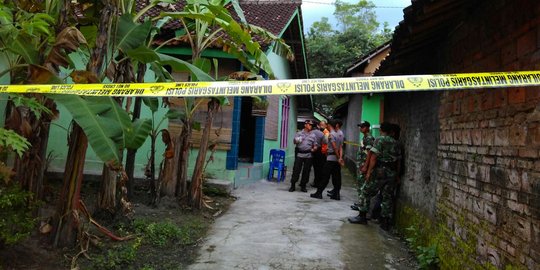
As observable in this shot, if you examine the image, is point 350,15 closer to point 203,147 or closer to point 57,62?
point 203,147

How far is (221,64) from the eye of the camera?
28.9 ft

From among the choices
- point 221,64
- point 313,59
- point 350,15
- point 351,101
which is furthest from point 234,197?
point 350,15

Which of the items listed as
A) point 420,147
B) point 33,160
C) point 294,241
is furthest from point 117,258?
point 420,147

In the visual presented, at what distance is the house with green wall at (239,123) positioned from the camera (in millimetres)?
8664

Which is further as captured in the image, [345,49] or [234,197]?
[345,49]

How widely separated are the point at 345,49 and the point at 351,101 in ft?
31.4

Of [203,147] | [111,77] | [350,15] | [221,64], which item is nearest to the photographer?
[111,77]

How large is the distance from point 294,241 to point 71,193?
2737mm

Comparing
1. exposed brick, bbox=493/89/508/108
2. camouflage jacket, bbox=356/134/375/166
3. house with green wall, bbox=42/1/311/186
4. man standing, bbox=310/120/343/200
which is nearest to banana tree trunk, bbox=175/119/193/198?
house with green wall, bbox=42/1/311/186

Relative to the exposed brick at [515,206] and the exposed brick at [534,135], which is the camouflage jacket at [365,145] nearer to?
the exposed brick at [515,206]

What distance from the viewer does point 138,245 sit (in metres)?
4.77

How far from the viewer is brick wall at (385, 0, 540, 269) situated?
275 cm

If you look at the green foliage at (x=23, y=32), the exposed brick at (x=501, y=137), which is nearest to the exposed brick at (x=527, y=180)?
the exposed brick at (x=501, y=137)

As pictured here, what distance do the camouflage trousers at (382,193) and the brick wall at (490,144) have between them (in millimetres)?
1199
